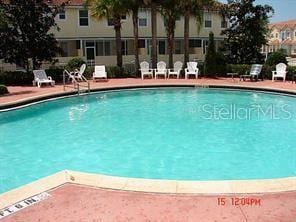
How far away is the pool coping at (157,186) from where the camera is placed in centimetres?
567

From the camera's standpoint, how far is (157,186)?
5930 mm

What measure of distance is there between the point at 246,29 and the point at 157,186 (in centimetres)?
2629

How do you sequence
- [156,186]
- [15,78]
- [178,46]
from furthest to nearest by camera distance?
[178,46] → [15,78] → [156,186]

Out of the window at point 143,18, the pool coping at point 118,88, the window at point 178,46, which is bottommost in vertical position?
the pool coping at point 118,88

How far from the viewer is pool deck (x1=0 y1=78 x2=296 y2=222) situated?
4.91 metres

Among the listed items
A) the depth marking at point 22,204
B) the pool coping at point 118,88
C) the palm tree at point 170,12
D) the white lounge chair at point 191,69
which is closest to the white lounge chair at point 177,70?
the white lounge chair at point 191,69

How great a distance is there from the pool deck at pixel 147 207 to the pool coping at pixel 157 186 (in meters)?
0.08

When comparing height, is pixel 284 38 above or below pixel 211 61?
above

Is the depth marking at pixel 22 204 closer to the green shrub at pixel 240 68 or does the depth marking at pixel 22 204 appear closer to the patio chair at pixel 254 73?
the patio chair at pixel 254 73

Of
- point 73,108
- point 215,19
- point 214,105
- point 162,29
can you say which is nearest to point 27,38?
point 73,108

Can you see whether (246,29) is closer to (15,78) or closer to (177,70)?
(177,70)

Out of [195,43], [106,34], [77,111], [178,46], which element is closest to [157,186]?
[77,111]

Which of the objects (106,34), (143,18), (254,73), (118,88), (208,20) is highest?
(208,20)

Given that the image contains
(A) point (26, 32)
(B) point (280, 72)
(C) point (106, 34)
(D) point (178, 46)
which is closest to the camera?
(B) point (280, 72)
